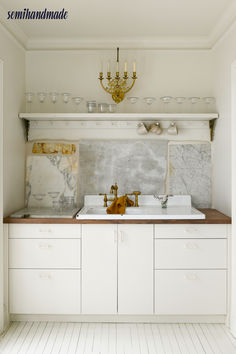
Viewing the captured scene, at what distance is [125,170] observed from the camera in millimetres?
3320

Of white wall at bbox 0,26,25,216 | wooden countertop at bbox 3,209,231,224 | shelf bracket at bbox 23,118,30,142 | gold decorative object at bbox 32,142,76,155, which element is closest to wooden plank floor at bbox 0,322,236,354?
wooden countertop at bbox 3,209,231,224

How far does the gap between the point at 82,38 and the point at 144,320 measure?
2.70 metres

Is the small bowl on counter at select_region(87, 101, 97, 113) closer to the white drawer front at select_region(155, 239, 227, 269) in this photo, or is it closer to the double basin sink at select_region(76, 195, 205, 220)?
the double basin sink at select_region(76, 195, 205, 220)

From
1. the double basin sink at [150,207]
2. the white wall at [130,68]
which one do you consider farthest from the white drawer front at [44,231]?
the white wall at [130,68]

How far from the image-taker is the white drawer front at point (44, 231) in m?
2.70

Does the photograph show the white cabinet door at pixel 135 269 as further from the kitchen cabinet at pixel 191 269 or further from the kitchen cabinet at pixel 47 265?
the kitchen cabinet at pixel 47 265

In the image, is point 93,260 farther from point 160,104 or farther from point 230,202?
point 160,104

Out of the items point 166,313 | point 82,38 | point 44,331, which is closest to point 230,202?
point 166,313

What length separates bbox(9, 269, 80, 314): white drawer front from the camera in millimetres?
2709

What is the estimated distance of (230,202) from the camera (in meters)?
2.80

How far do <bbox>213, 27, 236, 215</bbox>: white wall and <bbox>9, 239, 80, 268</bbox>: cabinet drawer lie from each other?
1433 mm

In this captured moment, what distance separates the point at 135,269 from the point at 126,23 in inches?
84.6

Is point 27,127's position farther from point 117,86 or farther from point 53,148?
point 117,86

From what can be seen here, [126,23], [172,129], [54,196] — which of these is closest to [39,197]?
[54,196]
